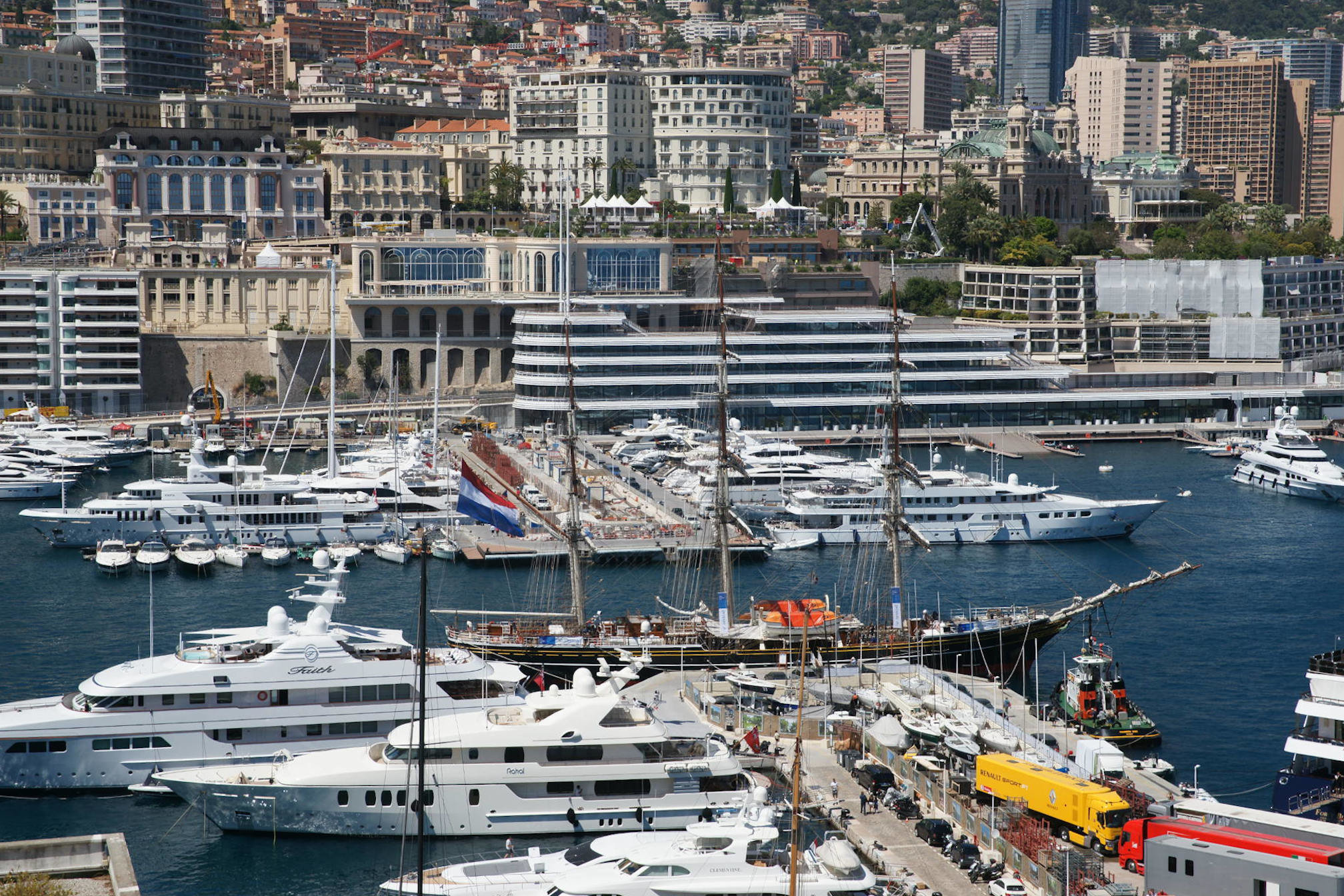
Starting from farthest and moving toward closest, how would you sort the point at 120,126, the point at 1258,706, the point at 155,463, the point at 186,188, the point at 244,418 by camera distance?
the point at 120,126 → the point at 186,188 → the point at 244,418 → the point at 155,463 → the point at 1258,706

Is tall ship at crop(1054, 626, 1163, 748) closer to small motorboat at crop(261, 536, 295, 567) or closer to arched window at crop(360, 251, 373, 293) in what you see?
small motorboat at crop(261, 536, 295, 567)

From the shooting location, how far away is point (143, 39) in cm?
13262

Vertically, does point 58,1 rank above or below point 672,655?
above

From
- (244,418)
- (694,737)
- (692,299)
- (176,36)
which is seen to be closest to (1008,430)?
(692,299)

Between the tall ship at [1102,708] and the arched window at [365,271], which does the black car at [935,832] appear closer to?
the tall ship at [1102,708]

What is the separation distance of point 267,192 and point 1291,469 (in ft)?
202

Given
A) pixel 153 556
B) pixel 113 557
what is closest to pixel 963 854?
pixel 153 556

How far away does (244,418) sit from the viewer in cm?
8538

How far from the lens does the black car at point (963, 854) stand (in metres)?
29.6

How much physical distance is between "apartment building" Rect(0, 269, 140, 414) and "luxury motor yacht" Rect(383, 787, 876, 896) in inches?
2596

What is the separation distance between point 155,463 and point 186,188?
108ft

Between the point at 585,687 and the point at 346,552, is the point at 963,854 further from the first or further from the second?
the point at 346,552

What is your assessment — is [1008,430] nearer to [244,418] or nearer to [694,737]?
[244,418]

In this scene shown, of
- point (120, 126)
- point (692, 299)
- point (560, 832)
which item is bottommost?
point (560, 832)
